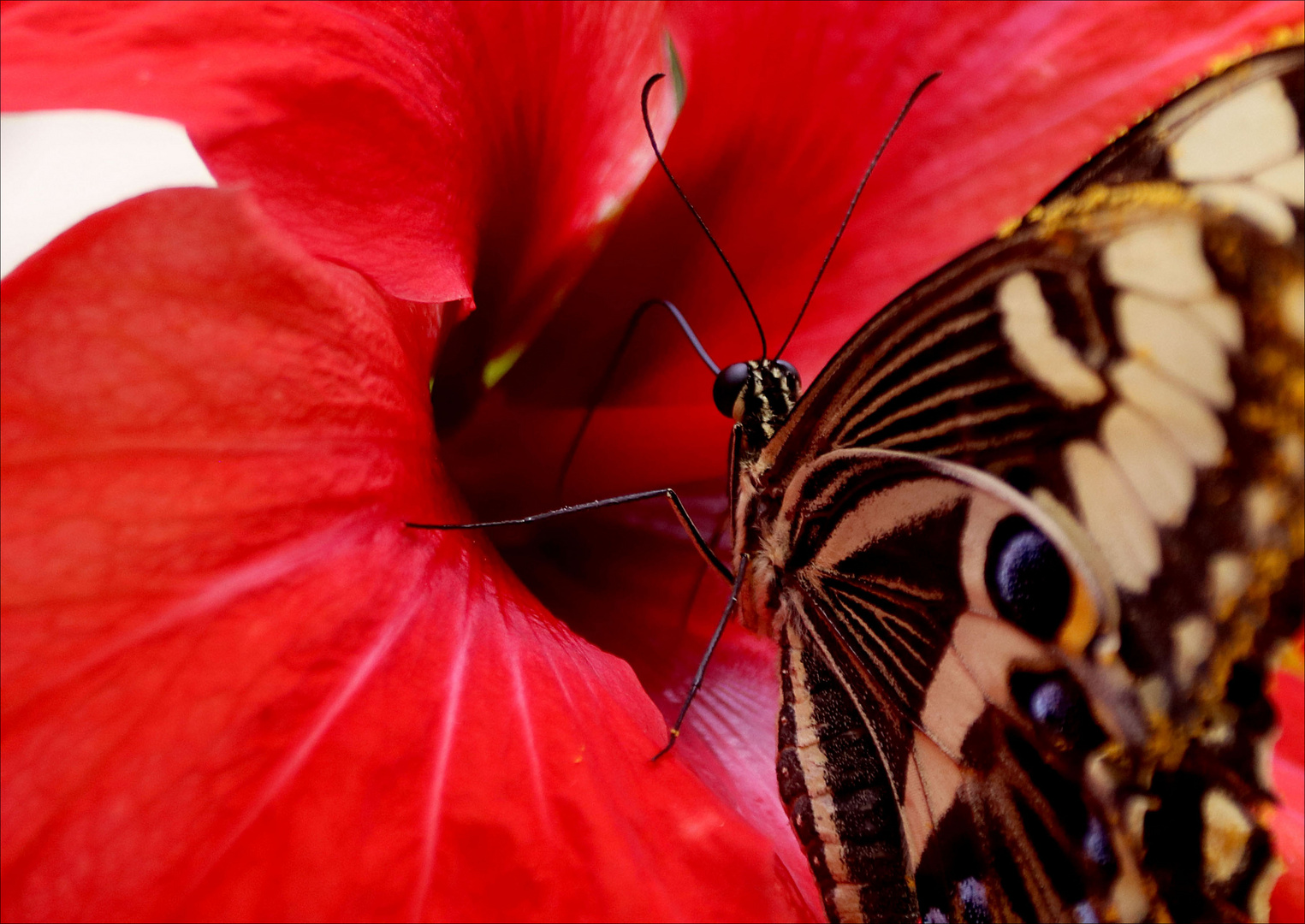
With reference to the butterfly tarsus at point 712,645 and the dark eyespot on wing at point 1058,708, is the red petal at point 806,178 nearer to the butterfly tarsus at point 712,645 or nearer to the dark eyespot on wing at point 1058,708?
the butterfly tarsus at point 712,645

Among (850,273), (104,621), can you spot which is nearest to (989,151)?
(850,273)

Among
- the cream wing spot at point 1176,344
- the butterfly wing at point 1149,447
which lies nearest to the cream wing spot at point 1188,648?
the butterfly wing at point 1149,447

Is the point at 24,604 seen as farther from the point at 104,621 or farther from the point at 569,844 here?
the point at 569,844

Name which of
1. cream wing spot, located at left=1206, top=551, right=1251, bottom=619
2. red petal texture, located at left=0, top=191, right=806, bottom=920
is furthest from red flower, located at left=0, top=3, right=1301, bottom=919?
cream wing spot, located at left=1206, top=551, right=1251, bottom=619

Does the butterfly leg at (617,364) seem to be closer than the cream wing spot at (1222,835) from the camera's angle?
No

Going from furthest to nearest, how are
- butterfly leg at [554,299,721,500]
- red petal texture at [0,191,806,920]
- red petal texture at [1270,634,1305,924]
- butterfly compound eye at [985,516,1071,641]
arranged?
butterfly leg at [554,299,721,500] < red petal texture at [1270,634,1305,924] < butterfly compound eye at [985,516,1071,641] < red petal texture at [0,191,806,920]

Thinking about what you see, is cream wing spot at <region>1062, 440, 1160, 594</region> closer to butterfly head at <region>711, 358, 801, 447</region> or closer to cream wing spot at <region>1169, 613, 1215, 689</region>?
cream wing spot at <region>1169, 613, 1215, 689</region>
